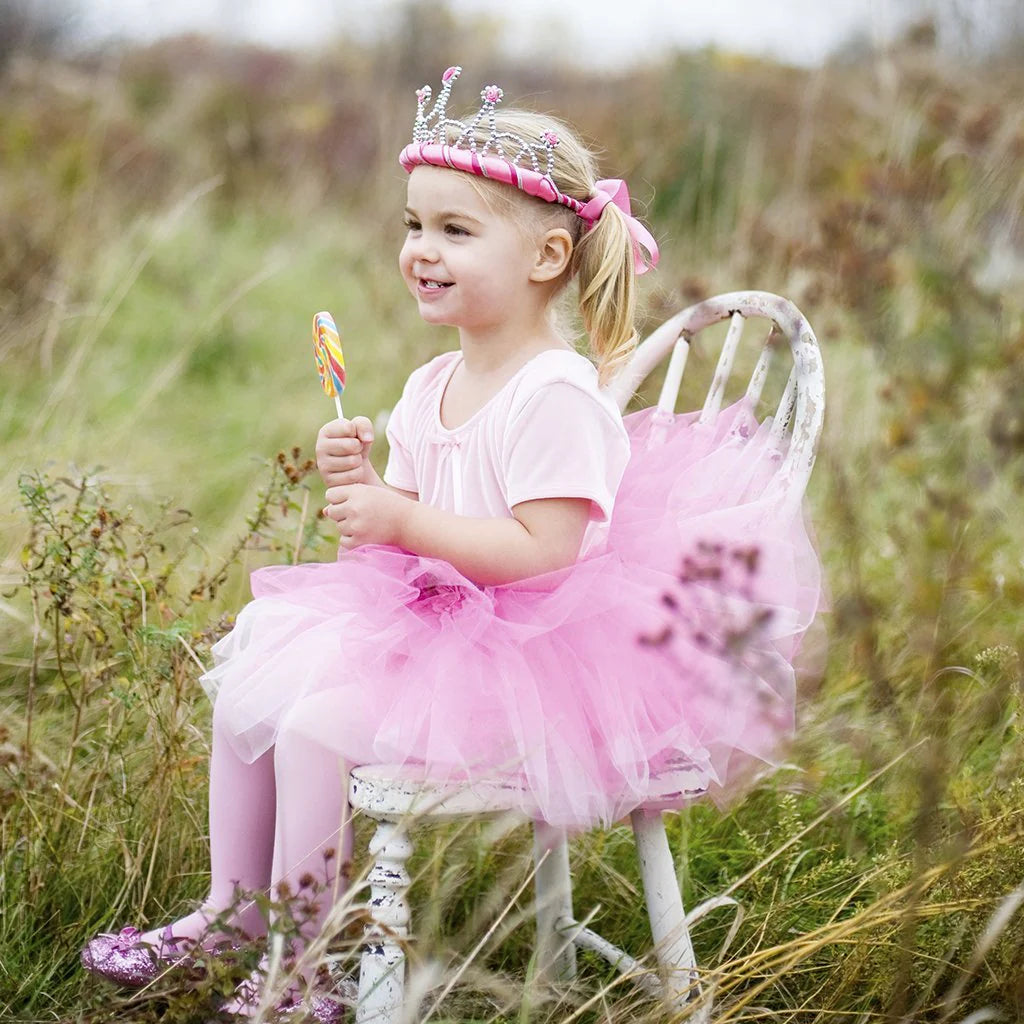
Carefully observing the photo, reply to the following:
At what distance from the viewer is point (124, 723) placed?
1741 mm

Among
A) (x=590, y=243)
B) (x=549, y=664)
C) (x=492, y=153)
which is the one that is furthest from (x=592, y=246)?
(x=549, y=664)

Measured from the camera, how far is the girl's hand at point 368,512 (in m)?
1.53

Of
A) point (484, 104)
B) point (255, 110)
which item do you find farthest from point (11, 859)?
point (255, 110)

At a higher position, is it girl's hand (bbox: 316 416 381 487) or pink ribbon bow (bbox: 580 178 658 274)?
pink ribbon bow (bbox: 580 178 658 274)

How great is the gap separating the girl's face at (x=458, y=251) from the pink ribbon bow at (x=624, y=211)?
124 mm

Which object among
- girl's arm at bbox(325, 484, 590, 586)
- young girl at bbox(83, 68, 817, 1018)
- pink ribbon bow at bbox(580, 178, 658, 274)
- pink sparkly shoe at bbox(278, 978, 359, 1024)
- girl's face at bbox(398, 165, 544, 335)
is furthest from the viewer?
pink ribbon bow at bbox(580, 178, 658, 274)

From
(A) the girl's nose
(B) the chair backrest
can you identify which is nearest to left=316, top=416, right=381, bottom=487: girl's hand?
(A) the girl's nose

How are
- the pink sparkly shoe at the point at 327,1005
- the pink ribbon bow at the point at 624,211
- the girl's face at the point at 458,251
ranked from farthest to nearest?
1. the pink ribbon bow at the point at 624,211
2. the girl's face at the point at 458,251
3. the pink sparkly shoe at the point at 327,1005

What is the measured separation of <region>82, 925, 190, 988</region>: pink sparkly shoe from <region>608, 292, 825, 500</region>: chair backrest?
95 cm

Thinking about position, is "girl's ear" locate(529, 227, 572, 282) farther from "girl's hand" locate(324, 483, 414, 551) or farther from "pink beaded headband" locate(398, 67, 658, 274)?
"girl's hand" locate(324, 483, 414, 551)

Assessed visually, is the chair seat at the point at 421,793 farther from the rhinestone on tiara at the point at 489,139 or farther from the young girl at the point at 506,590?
the rhinestone on tiara at the point at 489,139

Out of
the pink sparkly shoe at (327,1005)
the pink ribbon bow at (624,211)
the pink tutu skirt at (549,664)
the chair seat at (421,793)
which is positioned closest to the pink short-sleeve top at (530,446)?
the pink tutu skirt at (549,664)

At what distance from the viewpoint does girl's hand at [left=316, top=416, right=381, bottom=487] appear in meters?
1.55

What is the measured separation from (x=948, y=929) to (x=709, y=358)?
1.66 m
